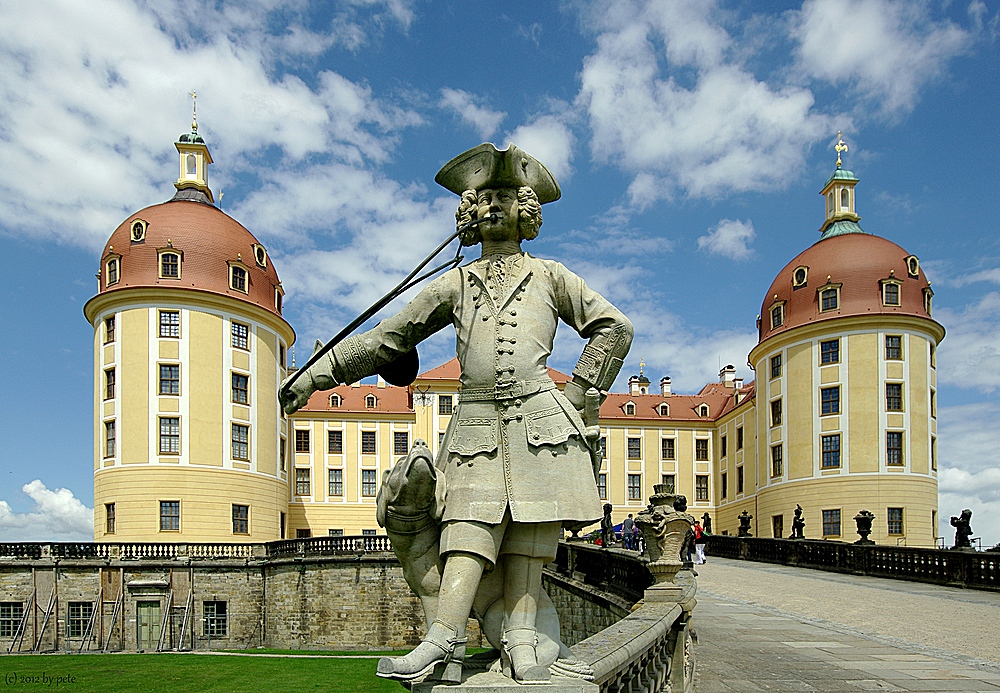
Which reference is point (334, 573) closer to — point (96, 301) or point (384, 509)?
point (96, 301)

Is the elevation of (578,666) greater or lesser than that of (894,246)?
lesser

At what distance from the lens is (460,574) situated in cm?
390

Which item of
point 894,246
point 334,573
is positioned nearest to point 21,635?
point 334,573

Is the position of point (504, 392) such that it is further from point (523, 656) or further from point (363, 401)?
point (363, 401)

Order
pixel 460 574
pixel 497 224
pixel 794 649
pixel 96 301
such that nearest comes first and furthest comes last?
pixel 460 574 → pixel 497 224 → pixel 794 649 → pixel 96 301

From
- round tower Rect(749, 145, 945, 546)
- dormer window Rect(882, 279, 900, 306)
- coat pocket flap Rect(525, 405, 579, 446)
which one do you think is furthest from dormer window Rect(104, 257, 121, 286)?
coat pocket flap Rect(525, 405, 579, 446)

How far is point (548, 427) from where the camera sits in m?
4.07

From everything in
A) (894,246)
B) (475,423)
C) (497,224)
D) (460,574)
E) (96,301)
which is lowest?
(460,574)

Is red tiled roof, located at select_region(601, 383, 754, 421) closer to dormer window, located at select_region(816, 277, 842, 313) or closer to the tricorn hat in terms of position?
dormer window, located at select_region(816, 277, 842, 313)

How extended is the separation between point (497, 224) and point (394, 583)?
95.7ft

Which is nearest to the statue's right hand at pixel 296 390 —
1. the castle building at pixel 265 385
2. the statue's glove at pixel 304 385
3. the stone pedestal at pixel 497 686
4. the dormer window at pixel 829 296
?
the statue's glove at pixel 304 385

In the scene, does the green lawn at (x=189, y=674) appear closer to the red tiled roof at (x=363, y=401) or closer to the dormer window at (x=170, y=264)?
the dormer window at (x=170, y=264)

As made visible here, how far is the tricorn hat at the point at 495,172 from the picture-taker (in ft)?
14.4

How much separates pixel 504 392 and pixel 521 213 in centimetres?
92
